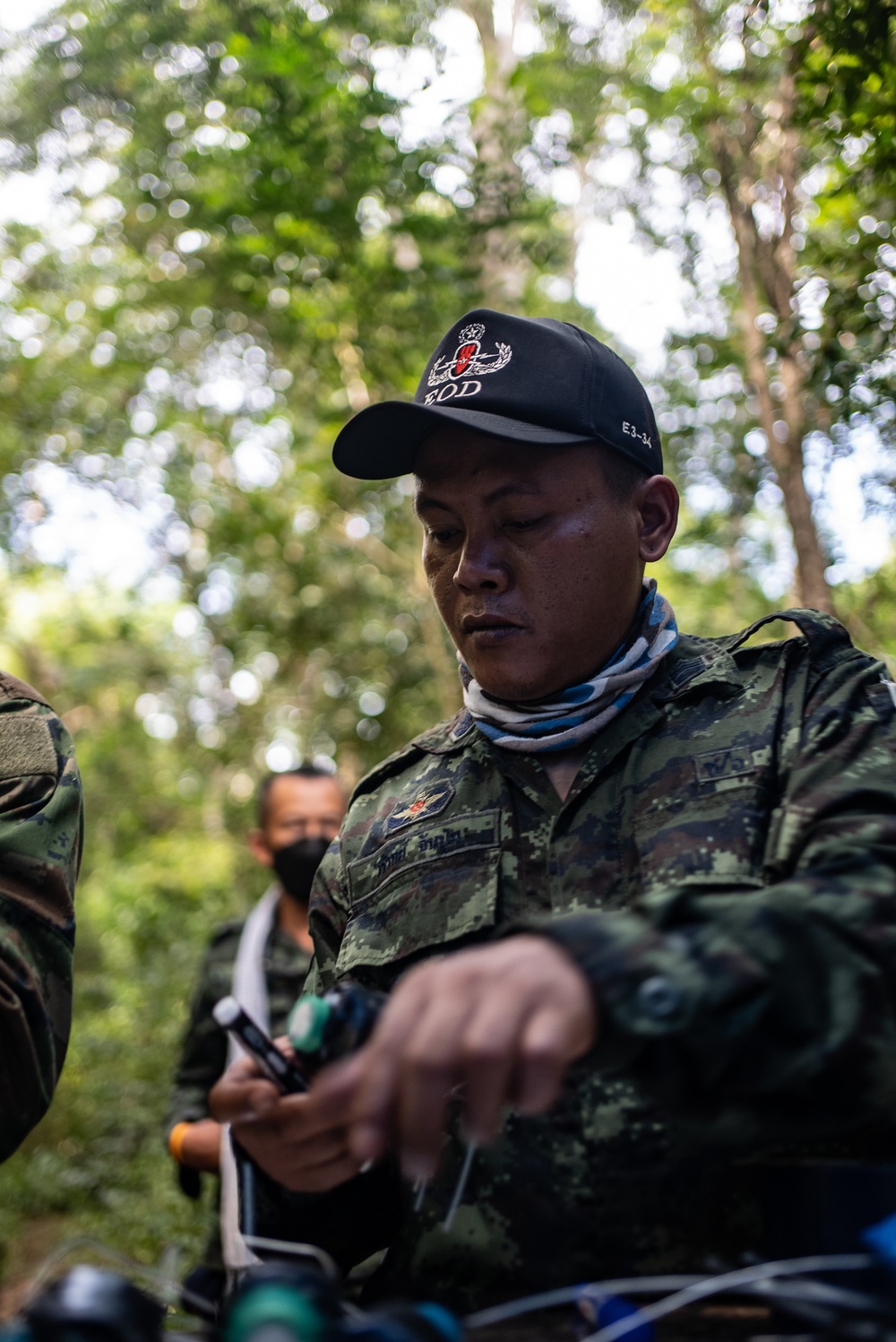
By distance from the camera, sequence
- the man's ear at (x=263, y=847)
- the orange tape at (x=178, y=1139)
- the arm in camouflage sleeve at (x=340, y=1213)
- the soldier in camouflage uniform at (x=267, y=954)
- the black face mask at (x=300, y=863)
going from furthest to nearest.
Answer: the man's ear at (x=263, y=847) → the black face mask at (x=300, y=863) → the soldier in camouflage uniform at (x=267, y=954) → the orange tape at (x=178, y=1139) → the arm in camouflage sleeve at (x=340, y=1213)

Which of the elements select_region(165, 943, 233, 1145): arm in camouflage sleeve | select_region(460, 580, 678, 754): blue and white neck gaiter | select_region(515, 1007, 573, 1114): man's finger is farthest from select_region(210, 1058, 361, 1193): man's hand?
select_region(165, 943, 233, 1145): arm in camouflage sleeve

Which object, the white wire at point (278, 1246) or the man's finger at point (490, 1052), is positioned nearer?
the man's finger at point (490, 1052)

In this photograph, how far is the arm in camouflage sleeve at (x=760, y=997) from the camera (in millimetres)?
1044

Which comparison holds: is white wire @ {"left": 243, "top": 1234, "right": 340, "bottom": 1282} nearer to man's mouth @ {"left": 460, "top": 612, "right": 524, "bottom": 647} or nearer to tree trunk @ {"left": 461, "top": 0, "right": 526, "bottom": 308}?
man's mouth @ {"left": 460, "top": 612, "right": 524, "bottom": 647}

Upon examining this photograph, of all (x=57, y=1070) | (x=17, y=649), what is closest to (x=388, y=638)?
(x=17, y=649)

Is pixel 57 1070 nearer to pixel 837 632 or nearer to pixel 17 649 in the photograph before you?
pixel 837 632

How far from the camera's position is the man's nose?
2.00 meters

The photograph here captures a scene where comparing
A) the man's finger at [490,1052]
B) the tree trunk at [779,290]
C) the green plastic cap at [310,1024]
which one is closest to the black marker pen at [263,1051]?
the green plastic cap at [310,1024]

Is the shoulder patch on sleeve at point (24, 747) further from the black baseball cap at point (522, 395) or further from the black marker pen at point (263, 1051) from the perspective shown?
the black marker pen at point (263, 1051)

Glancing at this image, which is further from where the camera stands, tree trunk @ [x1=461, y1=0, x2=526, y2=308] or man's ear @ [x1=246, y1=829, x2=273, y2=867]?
tree trunk @ [x1=461, y1=0, x2=526, y2=308]

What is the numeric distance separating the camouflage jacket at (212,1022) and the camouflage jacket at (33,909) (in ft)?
7.76

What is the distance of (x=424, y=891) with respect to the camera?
196 centimetres

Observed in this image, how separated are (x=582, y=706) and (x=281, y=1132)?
925 mm

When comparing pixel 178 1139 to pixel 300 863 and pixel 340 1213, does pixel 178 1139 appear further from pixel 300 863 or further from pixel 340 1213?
pixel 340 1213
